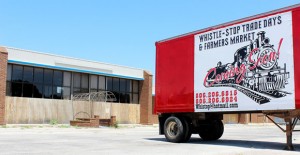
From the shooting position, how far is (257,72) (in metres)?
12.4

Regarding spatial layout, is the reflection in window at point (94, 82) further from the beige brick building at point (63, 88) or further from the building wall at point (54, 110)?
the building wall at point (54, 110)

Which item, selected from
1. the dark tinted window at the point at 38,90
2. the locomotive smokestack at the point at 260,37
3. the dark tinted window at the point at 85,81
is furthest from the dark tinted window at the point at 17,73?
the locomotive smokestack at the point at 260,37

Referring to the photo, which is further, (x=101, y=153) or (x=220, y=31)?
(x=220, y=31)

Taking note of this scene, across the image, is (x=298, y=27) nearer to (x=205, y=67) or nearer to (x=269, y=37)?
(x=269, y=37)

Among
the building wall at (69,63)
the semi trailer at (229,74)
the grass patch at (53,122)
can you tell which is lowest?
the grass patch at (53,122)

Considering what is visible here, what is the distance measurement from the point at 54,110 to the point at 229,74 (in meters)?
22.8

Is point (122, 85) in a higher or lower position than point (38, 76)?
lower

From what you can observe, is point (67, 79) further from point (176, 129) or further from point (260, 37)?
point (260, 37)

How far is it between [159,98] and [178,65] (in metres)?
1.67

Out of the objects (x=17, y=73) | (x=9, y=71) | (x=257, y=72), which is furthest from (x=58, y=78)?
(x=257, y=72)

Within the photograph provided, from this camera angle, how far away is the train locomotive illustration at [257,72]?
11.8 meters

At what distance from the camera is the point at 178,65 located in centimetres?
1520

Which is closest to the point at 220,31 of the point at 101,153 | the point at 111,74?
the point at 101,153

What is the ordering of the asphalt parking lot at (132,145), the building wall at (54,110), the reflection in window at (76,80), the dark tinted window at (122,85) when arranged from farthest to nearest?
1. the dark tinted window at (122,85)
2. the reflection in window at (76,80)
3. the building wall at (54,110)
4. the asphalt parking lot at (132,145)
